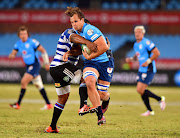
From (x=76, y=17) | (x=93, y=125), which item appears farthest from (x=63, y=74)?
(x=93, y=125)

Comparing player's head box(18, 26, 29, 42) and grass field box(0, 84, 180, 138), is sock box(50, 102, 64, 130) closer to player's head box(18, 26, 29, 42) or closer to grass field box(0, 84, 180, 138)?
grass field box(0, 84, 180, 138)

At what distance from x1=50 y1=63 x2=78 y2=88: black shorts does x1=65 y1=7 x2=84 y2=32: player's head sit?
74cm

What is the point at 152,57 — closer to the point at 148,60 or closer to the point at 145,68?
the point at 148,60

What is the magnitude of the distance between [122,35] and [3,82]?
12.3 m

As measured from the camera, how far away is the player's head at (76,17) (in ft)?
21.8

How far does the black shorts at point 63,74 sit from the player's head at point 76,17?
74cm

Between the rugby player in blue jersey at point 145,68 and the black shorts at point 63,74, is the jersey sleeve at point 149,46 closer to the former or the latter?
the rugby player in blue jersey at point 145,68

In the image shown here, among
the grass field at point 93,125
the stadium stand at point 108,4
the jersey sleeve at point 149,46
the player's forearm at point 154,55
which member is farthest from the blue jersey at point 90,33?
the stadium stand at point 108,4

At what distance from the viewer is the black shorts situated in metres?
6.75

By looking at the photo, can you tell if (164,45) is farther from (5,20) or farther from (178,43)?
(5,20)

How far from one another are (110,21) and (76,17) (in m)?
22.5

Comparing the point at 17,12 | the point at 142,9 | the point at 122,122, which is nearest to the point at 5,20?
the point at 17,12

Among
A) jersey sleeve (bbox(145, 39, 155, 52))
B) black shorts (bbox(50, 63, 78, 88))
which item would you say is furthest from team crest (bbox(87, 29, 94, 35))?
jersey sleeve (bbox(145, 39, 155, 52))

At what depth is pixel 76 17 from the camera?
6.68m
